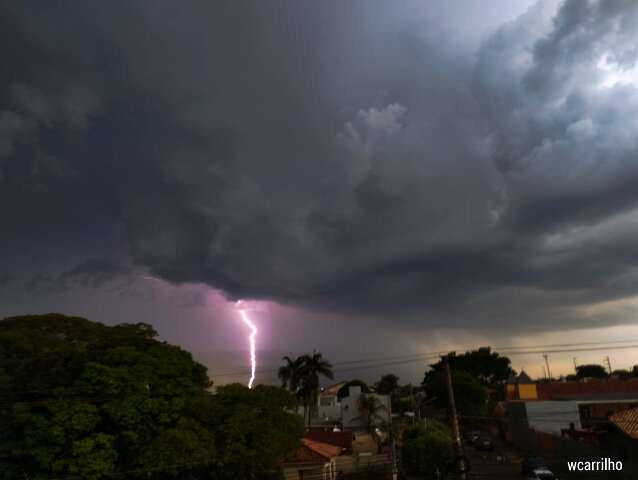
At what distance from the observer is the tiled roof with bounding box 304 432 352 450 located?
53816 mm

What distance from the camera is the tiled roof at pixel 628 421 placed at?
37.2 meters

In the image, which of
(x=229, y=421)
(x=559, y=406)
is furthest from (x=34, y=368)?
(x=559, y=406)

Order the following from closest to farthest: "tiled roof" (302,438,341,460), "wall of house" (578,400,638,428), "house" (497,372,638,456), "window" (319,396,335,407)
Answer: "tiled roof" (302,438,341,460), "house" (497,372,638,456), "wall of house" (578,400,638,428), "window" (319,396,335,407)

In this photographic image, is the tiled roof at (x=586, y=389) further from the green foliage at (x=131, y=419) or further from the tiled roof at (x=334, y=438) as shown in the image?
the green foliage at (x=131, y=419)

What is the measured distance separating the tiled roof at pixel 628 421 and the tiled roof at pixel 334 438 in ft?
87.1

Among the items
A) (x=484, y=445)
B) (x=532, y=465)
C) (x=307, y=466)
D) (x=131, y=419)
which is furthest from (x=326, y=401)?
(x=131, y=419)

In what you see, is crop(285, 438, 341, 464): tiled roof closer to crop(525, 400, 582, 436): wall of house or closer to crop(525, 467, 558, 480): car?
crop(525, 467, 558, 480): car

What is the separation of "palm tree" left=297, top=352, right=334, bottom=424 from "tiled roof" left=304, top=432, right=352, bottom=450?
723 inches

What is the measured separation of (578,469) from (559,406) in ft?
69.2

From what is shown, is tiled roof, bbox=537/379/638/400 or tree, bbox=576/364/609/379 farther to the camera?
tree, bbox=576/364/609/379

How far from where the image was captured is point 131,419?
28469mm

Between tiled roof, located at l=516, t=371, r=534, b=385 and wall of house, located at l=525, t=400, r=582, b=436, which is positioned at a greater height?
tiled roof, located at l=516, t=371, r=534, b=385

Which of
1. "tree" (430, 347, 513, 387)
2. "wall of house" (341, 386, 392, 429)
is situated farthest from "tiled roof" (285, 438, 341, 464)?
"tree" (430, 347, 513, 387)

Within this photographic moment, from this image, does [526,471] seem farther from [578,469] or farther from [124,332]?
[124,332]
